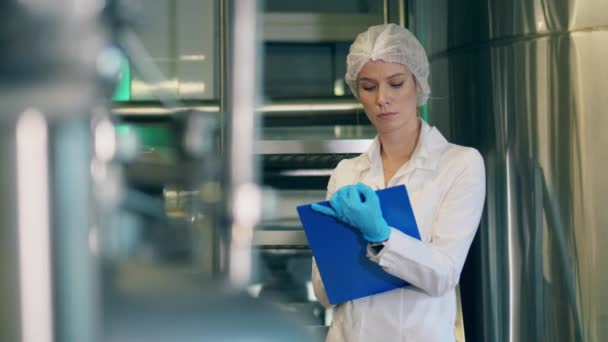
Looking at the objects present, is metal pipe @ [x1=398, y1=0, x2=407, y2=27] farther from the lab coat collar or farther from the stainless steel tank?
the lab coat collar

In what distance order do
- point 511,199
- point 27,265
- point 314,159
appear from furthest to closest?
point 314,159
point 511,199
point 27,265

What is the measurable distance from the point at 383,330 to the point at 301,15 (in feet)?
4.52

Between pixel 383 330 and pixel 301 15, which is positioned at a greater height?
pixel 301 15

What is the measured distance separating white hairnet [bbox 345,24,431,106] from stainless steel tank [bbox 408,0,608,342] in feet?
0.77

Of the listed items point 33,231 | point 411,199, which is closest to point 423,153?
point 411,199

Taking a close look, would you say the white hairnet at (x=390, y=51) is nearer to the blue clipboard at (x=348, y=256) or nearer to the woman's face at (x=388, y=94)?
the woman's face at (x=388, y=94)

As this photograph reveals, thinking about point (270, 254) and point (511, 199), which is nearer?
point (511, 199)

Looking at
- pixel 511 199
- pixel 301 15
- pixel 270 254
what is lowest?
pixel 270 254

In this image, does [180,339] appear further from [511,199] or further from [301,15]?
[301,15]

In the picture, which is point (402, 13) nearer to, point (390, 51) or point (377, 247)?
point (390, 51)

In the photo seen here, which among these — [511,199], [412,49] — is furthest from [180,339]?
[511,199]

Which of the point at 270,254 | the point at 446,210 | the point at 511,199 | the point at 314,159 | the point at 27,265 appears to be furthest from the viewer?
the point at 270,254


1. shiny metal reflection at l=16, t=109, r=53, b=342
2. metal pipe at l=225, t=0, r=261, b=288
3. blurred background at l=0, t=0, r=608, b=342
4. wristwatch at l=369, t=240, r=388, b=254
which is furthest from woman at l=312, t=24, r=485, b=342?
shiny metal reflection at l=16, t=109, r=53, b=342

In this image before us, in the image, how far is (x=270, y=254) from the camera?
2.18 meters
